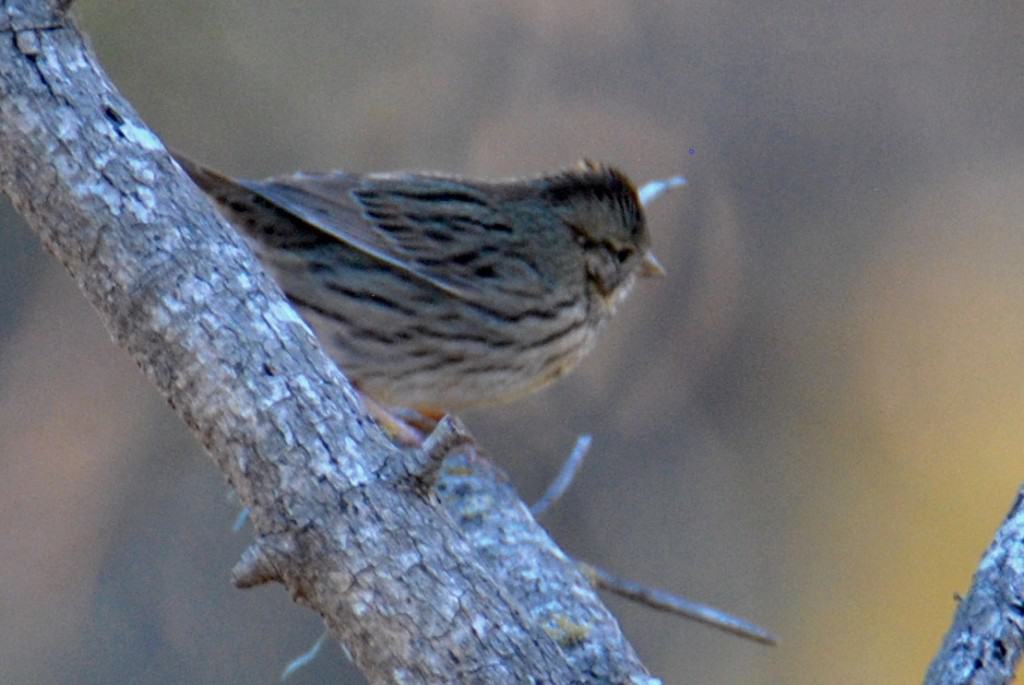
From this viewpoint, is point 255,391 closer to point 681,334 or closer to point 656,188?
point 656,188

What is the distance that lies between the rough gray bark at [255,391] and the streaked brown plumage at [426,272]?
1.52 m

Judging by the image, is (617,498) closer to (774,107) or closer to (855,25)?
(774,107)

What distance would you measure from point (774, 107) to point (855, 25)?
1.82ft

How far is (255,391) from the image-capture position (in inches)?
89.9

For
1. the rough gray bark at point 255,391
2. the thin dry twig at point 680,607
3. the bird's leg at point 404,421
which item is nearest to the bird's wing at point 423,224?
the bird's leg at point 404,421

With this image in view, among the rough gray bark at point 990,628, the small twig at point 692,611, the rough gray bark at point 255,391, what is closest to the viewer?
the rough gray bark at point 255,391

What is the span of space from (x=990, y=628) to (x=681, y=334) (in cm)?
297

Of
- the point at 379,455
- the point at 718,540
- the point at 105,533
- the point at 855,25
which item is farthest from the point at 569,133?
the point at 379,455

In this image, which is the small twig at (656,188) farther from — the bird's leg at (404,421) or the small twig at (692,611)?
the small twig at (692,611)

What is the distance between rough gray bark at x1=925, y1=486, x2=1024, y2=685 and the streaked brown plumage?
6.10 ft

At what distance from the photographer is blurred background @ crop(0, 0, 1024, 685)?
5.21 metres

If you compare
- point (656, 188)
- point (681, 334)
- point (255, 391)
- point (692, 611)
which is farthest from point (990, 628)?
point (681, 334)

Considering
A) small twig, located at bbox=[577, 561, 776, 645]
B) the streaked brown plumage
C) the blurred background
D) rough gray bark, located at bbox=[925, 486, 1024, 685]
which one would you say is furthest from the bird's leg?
rough gray bark, located at bbox=[925, 486, 1024, 685]

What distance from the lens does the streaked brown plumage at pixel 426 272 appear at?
4219 millimetres
